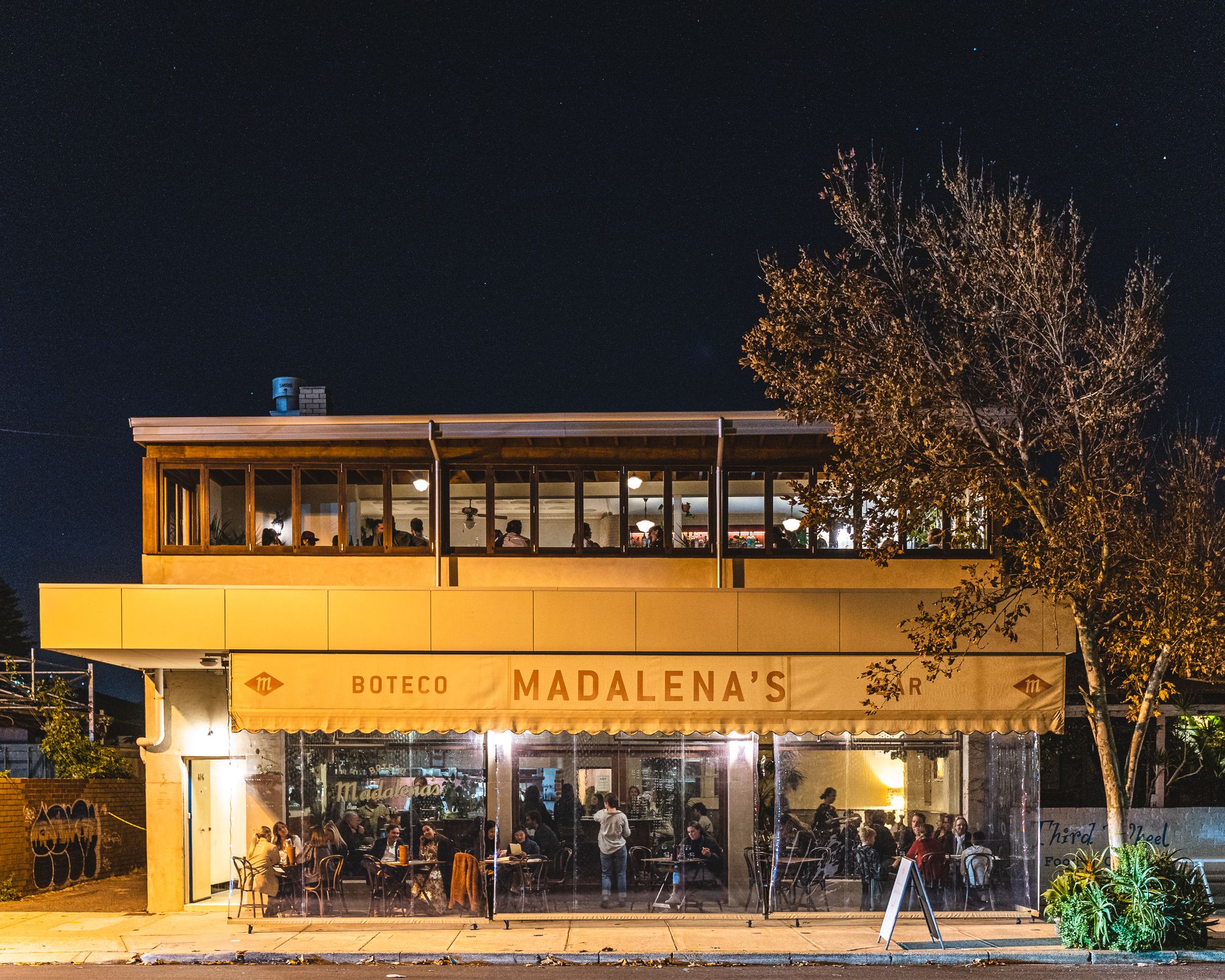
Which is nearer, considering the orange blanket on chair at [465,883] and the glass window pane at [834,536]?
the orange blanket on chair at [465,883]

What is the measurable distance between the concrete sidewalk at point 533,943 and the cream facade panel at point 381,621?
369cm

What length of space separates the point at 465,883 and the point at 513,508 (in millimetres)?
5281

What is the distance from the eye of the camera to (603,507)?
646 inches

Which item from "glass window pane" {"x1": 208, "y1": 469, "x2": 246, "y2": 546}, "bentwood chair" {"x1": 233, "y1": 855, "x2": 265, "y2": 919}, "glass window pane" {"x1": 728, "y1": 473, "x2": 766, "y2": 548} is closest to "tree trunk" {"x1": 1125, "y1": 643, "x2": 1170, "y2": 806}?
"glass window pane" {"x1": 728, "y1": 473, "x2": 766, "y2": 548}

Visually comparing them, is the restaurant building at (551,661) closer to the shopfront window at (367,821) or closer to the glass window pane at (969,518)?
the shopfront window at (367,821)

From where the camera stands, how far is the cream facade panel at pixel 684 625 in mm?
15195

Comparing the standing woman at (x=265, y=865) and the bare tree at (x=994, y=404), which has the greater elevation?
the bare tree at (x=994, y=404)

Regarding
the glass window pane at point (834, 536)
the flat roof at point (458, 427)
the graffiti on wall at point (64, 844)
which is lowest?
the graffiti on wall at point (64, 844)

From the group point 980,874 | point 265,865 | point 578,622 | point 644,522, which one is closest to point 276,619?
point 265,865

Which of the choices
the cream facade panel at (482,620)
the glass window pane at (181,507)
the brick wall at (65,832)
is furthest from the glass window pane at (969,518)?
the brick wall at (65,832)

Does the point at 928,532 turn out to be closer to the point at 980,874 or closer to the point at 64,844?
the point at 980,874

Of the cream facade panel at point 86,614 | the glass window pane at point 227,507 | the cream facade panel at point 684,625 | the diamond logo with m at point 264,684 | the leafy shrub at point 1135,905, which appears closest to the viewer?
the leafy shrub at point 1135,905

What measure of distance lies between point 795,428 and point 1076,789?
352 inches

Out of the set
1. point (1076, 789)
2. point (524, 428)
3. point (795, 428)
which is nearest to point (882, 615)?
point (795, 428)
